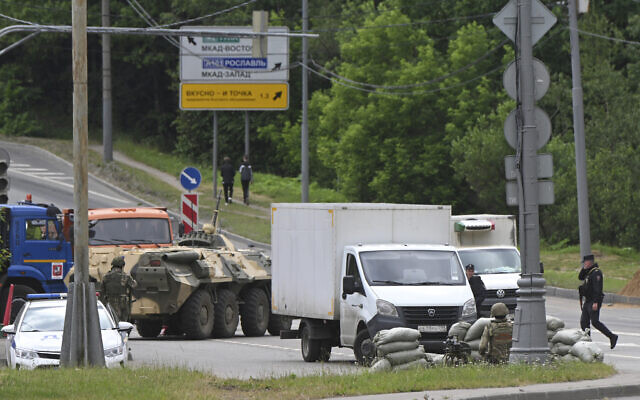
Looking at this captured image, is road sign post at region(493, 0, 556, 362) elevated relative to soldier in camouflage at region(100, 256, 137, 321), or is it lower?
elevated

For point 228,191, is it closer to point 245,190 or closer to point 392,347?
point 245,190

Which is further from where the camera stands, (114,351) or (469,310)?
(469,310)

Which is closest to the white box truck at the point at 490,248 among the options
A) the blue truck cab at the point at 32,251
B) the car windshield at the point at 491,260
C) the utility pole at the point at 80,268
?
the car windshield at the point at 491,260

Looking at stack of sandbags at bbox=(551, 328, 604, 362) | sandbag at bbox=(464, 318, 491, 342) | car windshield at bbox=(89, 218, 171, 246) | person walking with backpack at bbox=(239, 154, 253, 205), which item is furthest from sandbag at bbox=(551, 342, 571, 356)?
person walking with backpack at bbox=(239, 154, 253, 205)

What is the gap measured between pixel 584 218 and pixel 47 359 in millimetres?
19433

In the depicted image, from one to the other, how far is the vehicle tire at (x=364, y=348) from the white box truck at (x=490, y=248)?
25.4ft

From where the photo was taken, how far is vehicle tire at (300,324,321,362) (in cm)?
2048

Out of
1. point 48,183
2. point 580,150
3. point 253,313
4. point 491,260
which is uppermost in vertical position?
point 580,150

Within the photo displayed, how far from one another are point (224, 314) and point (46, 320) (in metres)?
7.22

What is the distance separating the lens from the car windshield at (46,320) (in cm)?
1900

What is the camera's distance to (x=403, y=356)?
16688 millimetres

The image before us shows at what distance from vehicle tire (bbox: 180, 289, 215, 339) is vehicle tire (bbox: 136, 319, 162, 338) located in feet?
5.47

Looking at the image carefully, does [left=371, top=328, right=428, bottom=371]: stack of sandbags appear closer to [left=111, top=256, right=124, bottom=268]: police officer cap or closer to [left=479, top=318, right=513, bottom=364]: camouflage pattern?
[left=479, top=318, right=513, bottom=364]: camouflage pattern

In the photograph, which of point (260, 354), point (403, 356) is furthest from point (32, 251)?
point (403, 356)
